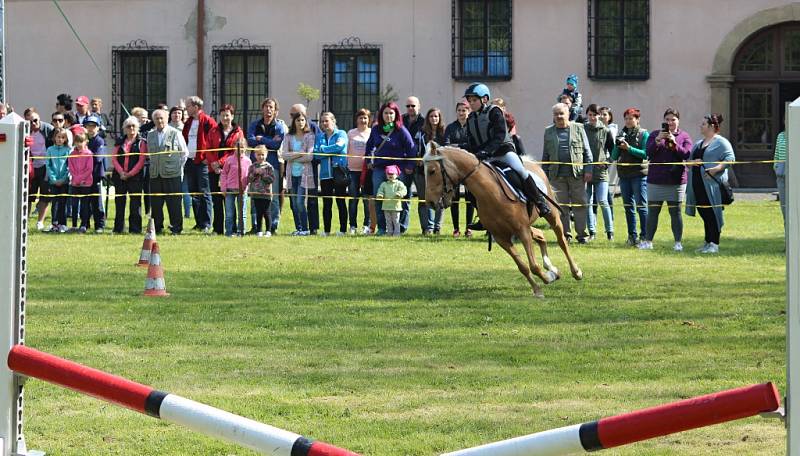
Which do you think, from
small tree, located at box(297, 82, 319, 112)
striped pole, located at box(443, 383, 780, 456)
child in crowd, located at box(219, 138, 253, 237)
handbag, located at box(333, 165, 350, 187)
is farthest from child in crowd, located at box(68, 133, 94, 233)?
striped pole, located at box(443, 383, 780, 456)

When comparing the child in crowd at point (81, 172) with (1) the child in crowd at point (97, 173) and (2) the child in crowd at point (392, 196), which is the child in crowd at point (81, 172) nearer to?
(1) the child in crowd at point (97, 173)

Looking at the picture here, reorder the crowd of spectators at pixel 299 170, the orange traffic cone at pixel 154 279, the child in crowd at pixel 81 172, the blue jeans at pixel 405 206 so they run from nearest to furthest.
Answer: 1. the orange traffic cone at pixel 154 279
2. the crowd of spectators at pixel 299 170
3. the blue jeans at pixel 405 206
4. the child in crowd at pixel 81 172

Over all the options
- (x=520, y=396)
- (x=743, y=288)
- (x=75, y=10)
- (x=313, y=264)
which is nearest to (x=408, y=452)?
(x=520, y=396)

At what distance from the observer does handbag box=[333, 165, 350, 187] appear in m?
24.1

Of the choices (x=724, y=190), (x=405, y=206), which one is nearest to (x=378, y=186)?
(x=405, y=206)

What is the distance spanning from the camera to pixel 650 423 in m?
5.54

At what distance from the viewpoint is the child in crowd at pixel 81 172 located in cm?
2434

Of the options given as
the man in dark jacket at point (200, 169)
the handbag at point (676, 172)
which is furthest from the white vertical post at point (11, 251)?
the man in dark jacket at point (200, 169)

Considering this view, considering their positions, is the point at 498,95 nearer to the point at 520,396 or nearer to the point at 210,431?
the point at 520,396

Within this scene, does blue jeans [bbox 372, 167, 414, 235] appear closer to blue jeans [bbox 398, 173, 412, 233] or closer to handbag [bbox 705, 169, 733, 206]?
blue jeans [bbox 398, 173, 412, 233]

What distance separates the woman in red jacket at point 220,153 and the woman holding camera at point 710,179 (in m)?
7.19

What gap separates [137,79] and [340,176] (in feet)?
51.6

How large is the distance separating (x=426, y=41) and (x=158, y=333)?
24.7m

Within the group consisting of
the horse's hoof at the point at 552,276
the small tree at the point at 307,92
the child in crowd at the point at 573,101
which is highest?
the small tree at the point at 307,92
